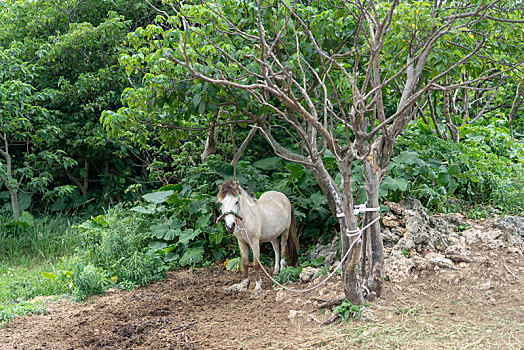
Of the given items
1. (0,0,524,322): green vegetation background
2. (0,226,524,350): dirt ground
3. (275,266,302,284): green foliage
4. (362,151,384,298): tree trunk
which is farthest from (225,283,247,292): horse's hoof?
(362,151,384,298): tree trunk

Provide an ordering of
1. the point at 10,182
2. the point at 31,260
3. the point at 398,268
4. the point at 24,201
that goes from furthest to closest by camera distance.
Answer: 1. the point at 24,201
2. the point at 10,182
3. the point at 31,260
4. the point at 398,268

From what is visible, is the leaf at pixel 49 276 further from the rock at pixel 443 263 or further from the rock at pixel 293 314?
the rock at pixel 443 263

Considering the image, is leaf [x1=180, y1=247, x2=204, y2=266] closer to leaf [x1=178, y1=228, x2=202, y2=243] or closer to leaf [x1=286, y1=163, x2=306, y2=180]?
leaf [x1=178, y1=228, x2=202, y2=243]

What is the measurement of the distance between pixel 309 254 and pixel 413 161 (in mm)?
1928

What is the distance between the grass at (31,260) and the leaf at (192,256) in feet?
5.27

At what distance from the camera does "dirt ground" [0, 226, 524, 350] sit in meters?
3.67

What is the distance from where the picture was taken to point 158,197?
23.7 feet

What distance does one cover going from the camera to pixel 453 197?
22.8ft

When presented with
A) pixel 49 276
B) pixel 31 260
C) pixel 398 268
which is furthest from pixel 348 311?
pixel 31 260

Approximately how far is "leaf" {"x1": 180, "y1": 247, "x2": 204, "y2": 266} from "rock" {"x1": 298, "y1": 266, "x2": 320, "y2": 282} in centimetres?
172

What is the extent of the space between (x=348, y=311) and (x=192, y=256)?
3.11 metres

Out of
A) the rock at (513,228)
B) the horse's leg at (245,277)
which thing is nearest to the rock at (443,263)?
the rock at (513,228)

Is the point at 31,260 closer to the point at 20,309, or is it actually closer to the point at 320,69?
the point at 20,309

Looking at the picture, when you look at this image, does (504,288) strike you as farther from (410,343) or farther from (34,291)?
(34,291)
